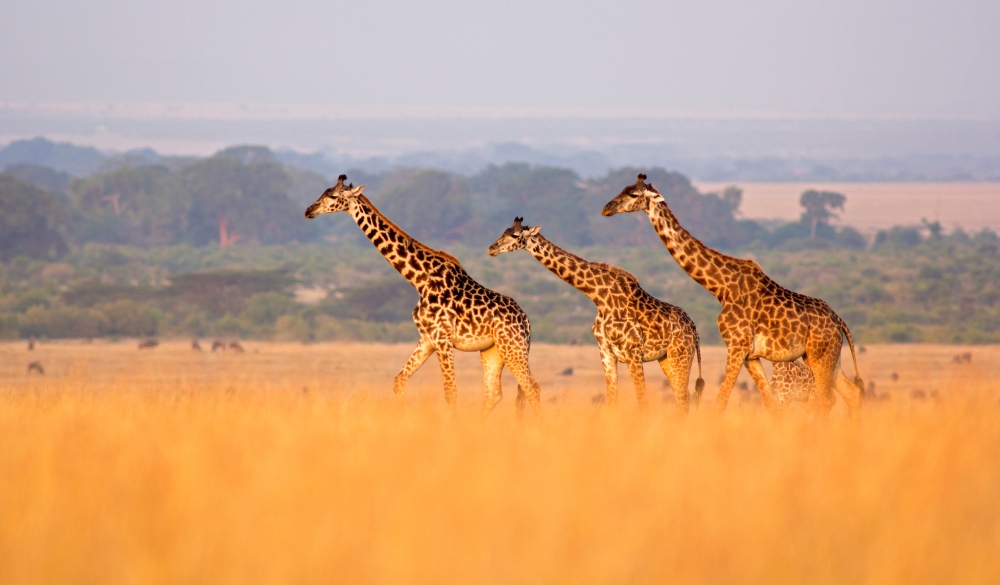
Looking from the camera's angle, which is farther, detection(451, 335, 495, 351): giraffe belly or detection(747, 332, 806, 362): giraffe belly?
detection(451, 335, 495, 351): giraffe belly

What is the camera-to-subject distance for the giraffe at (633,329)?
400 inches

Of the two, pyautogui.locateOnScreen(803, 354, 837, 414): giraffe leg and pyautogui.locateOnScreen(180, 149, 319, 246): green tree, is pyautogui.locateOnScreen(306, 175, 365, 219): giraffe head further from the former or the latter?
pyautogui.locateOnScreen(180, 149, 319, 246): green tree

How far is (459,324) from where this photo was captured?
1038cm

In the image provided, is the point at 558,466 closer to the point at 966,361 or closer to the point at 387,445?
the point at 387,445

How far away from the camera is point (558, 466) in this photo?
736 cm

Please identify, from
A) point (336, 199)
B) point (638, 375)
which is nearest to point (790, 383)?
point (638, 375)

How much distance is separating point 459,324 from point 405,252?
92 cm

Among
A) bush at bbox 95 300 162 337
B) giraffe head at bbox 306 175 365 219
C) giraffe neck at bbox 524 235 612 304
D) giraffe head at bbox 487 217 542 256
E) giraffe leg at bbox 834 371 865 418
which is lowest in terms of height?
bush at bbox 95 300 162 337

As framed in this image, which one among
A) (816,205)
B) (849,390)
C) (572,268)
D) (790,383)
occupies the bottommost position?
(816,205)

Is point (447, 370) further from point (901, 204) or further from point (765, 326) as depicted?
point (901, 204)

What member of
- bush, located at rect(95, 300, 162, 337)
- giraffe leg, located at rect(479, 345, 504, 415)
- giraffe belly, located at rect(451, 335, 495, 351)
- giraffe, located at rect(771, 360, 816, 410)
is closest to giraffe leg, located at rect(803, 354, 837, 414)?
giraffe, located at rect(771, 360, 816, 410)

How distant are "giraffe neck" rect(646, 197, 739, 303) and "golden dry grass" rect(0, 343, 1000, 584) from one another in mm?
1069

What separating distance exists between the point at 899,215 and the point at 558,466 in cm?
14394

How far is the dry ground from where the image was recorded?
13662 cm
